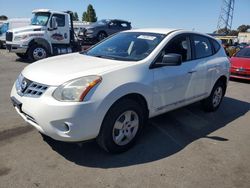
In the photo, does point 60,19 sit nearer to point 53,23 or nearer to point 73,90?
point 53,23

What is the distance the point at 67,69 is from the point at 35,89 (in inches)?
19.1

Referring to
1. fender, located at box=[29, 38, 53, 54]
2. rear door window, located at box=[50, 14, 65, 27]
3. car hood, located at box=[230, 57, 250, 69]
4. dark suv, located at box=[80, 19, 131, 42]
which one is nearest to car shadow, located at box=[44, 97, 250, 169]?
car hood, located at box=[230, 57, 250, 69]

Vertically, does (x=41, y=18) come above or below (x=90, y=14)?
below

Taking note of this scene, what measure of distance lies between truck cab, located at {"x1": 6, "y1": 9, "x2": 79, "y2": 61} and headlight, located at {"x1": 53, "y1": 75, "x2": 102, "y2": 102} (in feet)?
33.8

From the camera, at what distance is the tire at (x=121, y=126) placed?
11.1 feet

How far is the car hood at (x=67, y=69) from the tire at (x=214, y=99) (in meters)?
2.62

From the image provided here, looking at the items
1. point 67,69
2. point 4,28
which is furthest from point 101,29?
point 67,69

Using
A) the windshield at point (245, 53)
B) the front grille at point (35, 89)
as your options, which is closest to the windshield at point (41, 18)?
the windshield at point (245, 53)

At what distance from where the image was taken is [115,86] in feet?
10.9

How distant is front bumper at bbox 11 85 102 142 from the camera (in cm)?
307

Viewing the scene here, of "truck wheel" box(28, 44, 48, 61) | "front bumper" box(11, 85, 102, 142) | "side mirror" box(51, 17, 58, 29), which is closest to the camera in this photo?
"front bumper" box(11, 85, 102, 142)

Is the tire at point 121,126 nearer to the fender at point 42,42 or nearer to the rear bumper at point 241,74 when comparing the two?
the rear bumper at point 241,74

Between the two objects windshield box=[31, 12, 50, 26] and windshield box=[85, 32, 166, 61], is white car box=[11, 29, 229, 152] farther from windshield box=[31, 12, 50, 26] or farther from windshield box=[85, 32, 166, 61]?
windshield box=[31, 12, 50, 26]

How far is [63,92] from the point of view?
312cm
